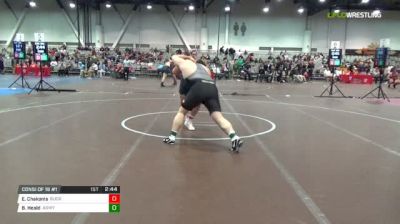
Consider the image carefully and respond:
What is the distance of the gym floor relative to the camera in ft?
12.8

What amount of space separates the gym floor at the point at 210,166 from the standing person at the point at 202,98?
307 mm

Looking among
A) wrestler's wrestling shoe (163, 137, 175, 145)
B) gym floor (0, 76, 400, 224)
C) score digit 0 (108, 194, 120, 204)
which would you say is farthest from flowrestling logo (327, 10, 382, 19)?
score digit 0 (108, 194, 120, 204)

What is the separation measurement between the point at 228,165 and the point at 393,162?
8.50 feet

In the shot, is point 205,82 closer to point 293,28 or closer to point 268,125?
point 268,125

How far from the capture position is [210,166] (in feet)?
18.0

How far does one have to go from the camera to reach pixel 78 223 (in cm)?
355

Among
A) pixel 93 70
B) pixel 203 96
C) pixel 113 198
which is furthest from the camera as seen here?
pixel 93 70

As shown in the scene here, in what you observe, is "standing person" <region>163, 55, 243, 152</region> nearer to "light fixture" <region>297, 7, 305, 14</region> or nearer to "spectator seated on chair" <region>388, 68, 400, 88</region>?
"spectator seated on chair" <region>388, 68, 400, 88</region>

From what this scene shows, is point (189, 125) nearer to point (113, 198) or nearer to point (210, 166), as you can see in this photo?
point (210, 166)

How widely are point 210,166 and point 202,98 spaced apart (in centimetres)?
136

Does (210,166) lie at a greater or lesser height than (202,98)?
lesser

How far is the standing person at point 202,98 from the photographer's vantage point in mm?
6402
